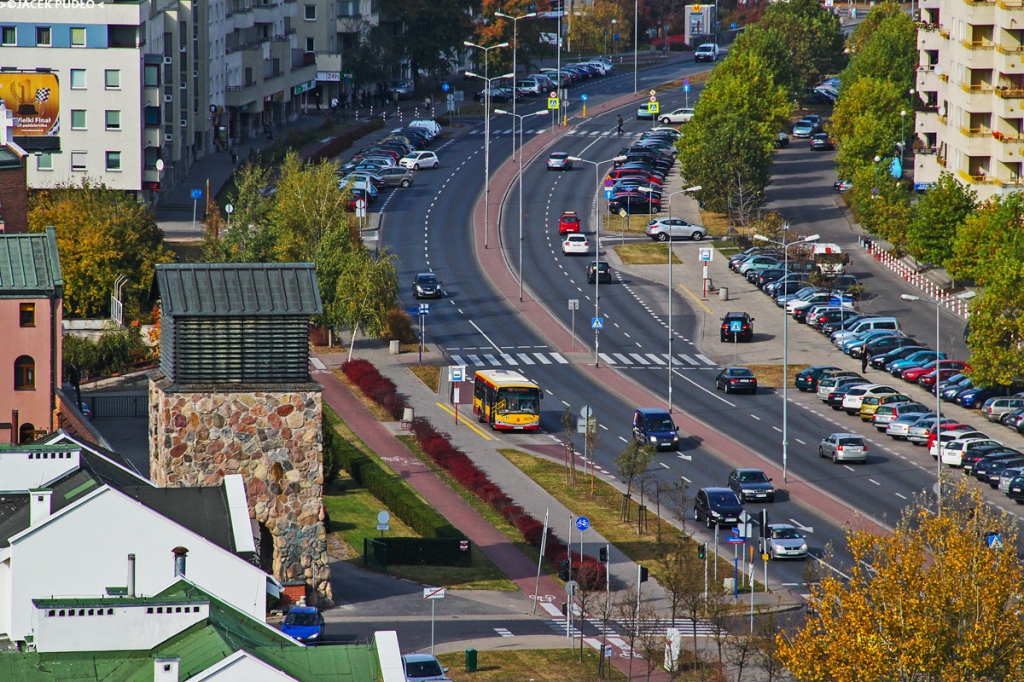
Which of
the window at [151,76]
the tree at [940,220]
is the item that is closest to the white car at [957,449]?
the tree at [940,220]

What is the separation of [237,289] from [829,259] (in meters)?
71.4

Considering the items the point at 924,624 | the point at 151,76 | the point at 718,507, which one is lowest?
the point at 718,507

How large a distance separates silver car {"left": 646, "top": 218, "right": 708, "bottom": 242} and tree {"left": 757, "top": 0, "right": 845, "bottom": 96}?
46.8m

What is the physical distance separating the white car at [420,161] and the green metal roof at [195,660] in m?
124

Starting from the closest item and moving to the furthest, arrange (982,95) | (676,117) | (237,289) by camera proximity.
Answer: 1. (237,289)
2. (982,95)
3. (676,117)

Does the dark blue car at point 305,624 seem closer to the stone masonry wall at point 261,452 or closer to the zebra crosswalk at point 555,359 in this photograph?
the stone masonry wall at point 261,452

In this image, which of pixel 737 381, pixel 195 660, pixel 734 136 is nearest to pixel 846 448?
pixel 737 381

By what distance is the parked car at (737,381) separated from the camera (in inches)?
3957

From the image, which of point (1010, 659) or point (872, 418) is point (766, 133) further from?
point (1010, 659)

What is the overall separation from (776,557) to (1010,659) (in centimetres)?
2766

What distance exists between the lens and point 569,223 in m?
137

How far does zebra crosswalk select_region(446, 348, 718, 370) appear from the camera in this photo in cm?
10650

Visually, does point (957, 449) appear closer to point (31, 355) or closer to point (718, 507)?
point (718, 507)

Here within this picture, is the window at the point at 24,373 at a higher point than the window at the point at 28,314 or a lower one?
lower
